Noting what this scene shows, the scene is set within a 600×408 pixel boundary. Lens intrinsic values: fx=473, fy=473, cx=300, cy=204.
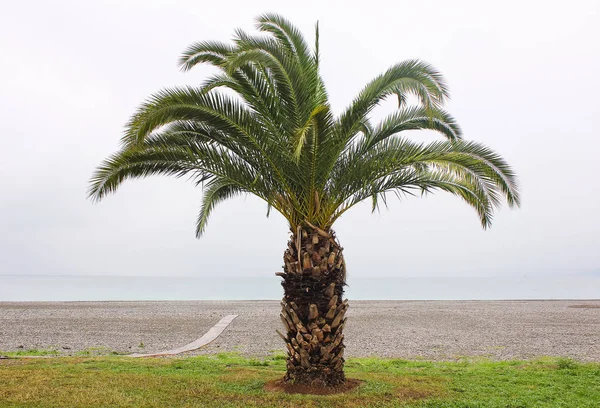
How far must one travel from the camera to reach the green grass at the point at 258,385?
7477 mm

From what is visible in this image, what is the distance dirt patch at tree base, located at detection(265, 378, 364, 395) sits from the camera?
7.93 meters

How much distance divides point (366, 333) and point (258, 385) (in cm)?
1163

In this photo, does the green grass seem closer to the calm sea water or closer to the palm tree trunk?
the palm tree trunk

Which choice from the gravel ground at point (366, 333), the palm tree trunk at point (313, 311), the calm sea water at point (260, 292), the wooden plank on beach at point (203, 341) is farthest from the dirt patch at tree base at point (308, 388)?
the calm sea water at point (260, 292)

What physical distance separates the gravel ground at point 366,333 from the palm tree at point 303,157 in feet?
22.8

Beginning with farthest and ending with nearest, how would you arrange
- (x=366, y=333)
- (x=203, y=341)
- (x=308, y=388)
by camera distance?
(x=366, y=333) → (x=203, y=341) → (x=308, y=388)

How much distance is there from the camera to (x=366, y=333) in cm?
1959

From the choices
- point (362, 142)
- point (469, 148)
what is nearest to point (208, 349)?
point (362, 142)

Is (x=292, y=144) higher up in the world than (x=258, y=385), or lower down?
higher up

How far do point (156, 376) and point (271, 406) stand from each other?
10.8 ft

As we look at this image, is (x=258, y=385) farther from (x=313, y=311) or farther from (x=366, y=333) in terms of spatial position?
(x=366, y=333)

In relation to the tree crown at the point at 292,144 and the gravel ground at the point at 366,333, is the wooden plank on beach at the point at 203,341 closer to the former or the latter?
the gravel ground at the point at 366,333

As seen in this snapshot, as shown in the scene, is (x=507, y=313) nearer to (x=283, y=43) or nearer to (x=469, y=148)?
(x=469, y=148)

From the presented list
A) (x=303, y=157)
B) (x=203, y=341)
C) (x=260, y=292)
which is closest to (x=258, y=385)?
(x=303, y=157)
